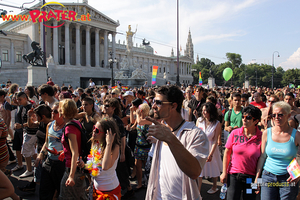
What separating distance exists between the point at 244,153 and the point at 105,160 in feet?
6.57

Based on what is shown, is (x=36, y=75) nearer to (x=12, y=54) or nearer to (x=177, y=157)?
(x=177, y=157)

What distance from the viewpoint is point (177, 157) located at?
5.49ft

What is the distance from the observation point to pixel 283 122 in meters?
2.99

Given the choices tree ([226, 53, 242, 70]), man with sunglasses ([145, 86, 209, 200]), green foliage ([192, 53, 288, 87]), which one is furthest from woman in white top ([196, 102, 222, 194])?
tree ([226, 53, 242, 70])

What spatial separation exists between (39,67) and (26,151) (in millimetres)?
14397

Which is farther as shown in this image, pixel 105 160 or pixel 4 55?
pixel 4 55

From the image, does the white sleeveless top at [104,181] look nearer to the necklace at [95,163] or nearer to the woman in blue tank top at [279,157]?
the necklace at [95,163]

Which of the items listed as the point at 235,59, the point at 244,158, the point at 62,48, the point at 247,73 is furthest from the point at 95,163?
the point at 235,59

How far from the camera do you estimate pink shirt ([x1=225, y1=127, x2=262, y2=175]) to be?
3.17 metres

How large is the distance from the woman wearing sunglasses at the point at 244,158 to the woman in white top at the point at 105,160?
166 cm

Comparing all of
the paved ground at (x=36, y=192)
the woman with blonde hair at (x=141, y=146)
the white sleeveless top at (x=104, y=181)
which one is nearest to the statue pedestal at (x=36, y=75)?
the paved ground at (x=36, y=192)

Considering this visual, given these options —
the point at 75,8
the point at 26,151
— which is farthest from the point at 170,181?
the point at 75,8

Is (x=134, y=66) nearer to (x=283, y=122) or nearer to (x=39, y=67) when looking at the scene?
(x=39, y=67)
